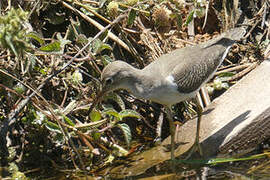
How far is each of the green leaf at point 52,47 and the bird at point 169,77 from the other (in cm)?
54

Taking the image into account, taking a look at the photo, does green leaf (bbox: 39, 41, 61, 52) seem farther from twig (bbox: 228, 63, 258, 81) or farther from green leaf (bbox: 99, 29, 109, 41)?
twig (bbox: 228, 63, 258, 81)

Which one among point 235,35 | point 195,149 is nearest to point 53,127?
point 195,149

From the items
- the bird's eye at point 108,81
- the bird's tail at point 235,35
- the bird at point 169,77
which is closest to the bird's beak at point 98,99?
the bird at point 169,77

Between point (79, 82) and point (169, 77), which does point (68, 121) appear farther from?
point (169, 77)

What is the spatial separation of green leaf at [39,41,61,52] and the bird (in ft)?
1.76

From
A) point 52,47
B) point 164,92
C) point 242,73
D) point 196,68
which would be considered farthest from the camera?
point 242,73

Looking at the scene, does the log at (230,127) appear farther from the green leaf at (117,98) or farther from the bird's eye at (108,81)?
the bird's eye at (108,81)

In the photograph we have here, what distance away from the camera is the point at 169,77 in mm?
5262

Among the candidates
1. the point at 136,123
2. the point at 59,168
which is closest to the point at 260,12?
the point at 136,123

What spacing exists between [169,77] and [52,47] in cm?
130

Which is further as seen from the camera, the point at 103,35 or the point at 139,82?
the point at 103,35

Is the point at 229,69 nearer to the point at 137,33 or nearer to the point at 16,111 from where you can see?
the point at 137,33

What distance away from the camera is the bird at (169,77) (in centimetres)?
515

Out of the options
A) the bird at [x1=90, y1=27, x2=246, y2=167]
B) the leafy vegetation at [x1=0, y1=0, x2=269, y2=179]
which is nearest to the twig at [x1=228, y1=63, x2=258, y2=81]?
the leafy vegetation at [x1=0, y1=0, x2=269, y2=179]
